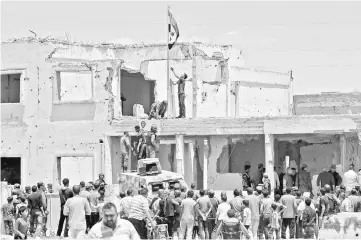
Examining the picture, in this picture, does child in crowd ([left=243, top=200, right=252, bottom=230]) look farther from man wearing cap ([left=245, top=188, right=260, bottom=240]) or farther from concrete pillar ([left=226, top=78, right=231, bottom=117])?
concrete pillar ([left=226, top=78, right=231, bottom=117])

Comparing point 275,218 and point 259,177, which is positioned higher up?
point 259,177

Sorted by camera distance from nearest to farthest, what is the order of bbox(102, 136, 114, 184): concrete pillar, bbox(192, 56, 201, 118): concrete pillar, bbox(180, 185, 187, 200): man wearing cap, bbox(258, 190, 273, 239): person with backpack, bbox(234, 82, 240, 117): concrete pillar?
bbox(258, 190, 273, 239): person with backpack < bbox(180, 185, 187, 200): man wearing cap < bbox(102, 136, 114, 184): concrete pillar < bbox(192, 56, 201, 118): concrete pillar < bbox(234, 82, 240, 117): concrete pillar

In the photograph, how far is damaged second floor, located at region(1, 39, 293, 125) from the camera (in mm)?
33750

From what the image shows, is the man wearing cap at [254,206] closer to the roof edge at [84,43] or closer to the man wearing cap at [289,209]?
the man wearing cap at [289,209]

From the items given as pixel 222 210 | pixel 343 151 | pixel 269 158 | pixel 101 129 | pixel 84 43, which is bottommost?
pixel 222 210

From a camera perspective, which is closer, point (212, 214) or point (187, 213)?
point (187, 213)

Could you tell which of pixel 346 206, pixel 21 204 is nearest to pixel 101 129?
pixel 21 204

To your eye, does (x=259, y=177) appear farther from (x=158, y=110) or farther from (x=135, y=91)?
(x=135, y=91)

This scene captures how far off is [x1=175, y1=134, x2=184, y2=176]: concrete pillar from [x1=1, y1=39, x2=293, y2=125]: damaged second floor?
261 centimetres

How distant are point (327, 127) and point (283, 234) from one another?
8.75m

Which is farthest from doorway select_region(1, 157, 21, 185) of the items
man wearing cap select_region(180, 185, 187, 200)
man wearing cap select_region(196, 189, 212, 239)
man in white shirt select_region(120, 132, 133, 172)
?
man wearing cap select_region(196, 189, 212, 239)

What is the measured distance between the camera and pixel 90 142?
33.8 m

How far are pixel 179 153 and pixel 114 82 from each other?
3.55m

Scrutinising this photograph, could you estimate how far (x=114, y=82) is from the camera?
3369 centimetres
